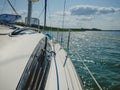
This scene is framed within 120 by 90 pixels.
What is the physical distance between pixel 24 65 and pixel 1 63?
21 centimetres

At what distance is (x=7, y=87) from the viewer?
50.1 inches

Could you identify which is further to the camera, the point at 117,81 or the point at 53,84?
the point at 117,81

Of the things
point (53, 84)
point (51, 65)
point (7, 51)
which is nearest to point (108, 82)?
point (51, 65)

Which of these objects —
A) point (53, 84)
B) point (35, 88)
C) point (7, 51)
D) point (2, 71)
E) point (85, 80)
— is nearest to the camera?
point (2, 71)

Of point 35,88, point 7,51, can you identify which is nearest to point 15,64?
point 7,51

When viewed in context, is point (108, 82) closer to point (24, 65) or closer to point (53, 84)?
point (53, 84)

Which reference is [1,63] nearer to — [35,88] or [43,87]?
[35,88]

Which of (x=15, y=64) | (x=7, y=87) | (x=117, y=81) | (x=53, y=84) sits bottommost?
(x=117, y=81)

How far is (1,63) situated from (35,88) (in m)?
0.56

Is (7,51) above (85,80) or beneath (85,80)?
above

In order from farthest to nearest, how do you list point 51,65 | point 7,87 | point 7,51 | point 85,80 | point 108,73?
point 108,73, point 85,80, point 51,65, point 7,51, point 7,87

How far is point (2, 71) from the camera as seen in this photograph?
1399 mm

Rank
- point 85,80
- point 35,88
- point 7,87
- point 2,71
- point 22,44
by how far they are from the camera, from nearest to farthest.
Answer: point 7,87
point 2,71
point 35,88
point 22,44
point 85,80

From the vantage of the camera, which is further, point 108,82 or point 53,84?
point 108,82
